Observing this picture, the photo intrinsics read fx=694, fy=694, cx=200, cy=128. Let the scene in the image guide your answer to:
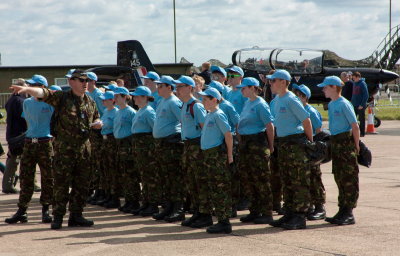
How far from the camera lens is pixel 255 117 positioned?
869cm

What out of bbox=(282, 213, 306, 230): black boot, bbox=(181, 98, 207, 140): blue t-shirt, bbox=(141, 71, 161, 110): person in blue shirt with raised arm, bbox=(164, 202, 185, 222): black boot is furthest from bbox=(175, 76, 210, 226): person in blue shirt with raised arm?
bbox=(141, 71, 161, 110): person in blue shirt with raised arm

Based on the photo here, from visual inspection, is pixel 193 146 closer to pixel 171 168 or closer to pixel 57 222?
pixel 171 168

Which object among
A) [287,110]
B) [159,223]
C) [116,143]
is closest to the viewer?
[287,110]

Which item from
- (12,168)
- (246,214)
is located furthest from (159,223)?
(12,168)

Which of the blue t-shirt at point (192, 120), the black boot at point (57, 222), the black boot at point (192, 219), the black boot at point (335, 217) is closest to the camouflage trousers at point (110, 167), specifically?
the black boot at point (57, 222)

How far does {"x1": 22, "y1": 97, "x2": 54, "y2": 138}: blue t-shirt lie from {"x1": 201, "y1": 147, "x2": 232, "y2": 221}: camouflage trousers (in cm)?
234

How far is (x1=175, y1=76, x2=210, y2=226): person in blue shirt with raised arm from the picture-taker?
829 centimetres

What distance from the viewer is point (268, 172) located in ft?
28.4

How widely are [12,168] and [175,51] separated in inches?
1850

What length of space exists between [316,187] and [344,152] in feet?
2.89

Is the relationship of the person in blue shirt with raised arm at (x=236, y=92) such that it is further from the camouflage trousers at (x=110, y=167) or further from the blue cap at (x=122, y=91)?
the camouflage trousers at (x=110, y=167)

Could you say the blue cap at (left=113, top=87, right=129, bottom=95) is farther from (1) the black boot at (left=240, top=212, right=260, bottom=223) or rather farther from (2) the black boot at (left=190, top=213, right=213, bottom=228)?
(1) the black boot at (left=240, top=212, right=260, bottom=223)

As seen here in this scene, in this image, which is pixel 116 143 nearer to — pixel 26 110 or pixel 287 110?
pixel 26 110

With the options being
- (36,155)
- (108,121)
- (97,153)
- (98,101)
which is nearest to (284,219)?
(36,155)
